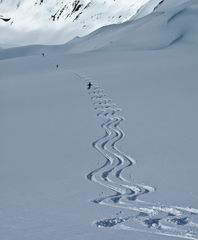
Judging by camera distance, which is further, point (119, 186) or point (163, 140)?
point (163, 140)

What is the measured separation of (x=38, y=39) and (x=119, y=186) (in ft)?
568

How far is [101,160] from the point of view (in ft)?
33.6

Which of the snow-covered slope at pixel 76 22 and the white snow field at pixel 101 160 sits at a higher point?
the snow-covered slope at pixel 76 22

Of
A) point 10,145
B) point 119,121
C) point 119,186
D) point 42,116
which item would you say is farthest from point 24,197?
point 42,116

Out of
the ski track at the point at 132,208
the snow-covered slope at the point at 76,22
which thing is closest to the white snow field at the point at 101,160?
the ski track at the point at 132,208

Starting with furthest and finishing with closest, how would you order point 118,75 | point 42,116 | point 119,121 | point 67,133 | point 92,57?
1. point 92,57
2. point 118,75
3. point 42,116
4. point 119,121
5. point 67,133

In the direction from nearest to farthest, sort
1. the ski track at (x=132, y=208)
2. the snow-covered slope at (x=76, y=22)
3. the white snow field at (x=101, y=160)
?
the ski track at (x=132, y=208) < the white snow field at (x=101, y=160) < the snow-covered slope at (x=76, y=22)

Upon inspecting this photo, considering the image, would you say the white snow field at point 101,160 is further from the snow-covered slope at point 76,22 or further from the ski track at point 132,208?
the snow-covered slope at point 76,22

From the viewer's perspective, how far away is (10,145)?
1198 cm

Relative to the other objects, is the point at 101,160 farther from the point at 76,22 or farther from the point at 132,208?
the point at 76,22

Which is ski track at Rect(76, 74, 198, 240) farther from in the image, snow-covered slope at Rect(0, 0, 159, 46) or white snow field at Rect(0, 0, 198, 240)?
snow-covered slope at Rect(0, 0, 159, 46)

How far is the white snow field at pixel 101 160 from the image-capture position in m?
6.70

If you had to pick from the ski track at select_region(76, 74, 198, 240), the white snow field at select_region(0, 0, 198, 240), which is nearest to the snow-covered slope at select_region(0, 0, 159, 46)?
the white snow field at select_region(0, 0, 198, 240)

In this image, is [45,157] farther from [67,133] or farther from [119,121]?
[119,121]
